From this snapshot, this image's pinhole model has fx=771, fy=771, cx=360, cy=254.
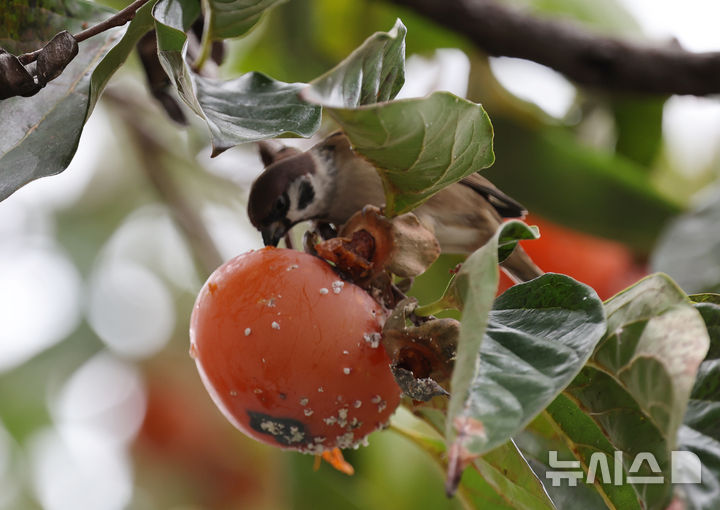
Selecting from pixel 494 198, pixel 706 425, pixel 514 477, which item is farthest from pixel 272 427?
pixel 494 198

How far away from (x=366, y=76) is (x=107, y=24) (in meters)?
0.25

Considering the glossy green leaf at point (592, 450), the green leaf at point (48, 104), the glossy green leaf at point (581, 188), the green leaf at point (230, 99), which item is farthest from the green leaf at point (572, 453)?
the glossy green leaf at point (581, 188)

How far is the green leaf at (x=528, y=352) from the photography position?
48 centimetres

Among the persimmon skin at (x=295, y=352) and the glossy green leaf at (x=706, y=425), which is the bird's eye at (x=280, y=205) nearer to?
the persimmon skin at (x=295, y=352)

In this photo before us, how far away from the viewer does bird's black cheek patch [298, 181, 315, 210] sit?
3.29ft

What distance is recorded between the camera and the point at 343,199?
3.50 ft

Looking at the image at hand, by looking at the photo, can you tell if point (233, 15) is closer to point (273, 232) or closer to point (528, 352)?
point (273, 232)

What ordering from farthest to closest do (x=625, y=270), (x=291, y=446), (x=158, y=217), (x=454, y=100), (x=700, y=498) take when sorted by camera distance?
(x=158, y=217)
(x=625, y=270)
(x=291, y=446)
(x=454, y=100)
(x=700, y=498)

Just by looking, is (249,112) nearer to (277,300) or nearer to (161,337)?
(277,300)

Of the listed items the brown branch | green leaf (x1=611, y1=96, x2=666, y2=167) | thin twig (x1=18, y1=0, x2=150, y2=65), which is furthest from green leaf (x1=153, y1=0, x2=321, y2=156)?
green leaf (x1=611, y1=96, x2=666, y2=167)

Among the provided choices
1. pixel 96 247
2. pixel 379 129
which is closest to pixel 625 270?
pixel 379 129

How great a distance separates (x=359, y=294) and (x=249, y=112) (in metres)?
0.19

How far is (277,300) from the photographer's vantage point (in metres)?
0.67

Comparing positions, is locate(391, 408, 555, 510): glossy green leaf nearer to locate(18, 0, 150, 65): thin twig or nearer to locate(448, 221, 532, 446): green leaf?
locate(448, 221, 532, 446): green leaf
